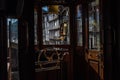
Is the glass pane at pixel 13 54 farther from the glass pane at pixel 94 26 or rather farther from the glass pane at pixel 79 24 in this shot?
the glass pane at pixel 79 24

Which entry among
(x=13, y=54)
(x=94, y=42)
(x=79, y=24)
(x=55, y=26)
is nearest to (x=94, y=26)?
(x=94, y=42)

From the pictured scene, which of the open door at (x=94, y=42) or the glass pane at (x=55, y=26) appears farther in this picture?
the glass pane at (x=55, y=26)

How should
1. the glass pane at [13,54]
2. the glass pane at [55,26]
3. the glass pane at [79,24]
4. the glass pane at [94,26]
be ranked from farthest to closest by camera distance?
the glass pane at [55,26], the glass pane at [79,24], the glass pane at [94,26], the glass pane at [13,54]

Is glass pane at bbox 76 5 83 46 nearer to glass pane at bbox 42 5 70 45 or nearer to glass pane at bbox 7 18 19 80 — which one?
glass pane at bbox 42 5 70 45

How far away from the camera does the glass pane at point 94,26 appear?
3.63 meters

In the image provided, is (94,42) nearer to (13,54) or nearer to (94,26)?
(94,26)

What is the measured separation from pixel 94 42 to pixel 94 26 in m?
0.25

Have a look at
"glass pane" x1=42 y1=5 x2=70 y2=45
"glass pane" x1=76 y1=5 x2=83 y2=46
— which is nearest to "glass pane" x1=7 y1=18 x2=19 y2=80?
"glass pane" x1=76 y1=5 x2=83 y2=46

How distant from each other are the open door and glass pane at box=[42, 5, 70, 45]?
742mm

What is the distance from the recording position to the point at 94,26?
375cm

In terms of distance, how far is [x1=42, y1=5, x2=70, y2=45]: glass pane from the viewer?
4.61 meters

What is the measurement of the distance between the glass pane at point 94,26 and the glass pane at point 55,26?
80 cm

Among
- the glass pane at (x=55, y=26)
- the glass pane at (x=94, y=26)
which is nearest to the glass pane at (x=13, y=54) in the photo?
the glass pane at (x=94, y=26)

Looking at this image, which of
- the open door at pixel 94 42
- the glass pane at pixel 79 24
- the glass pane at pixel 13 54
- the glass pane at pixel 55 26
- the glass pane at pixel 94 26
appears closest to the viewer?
the glass pane at pixel 13 54
